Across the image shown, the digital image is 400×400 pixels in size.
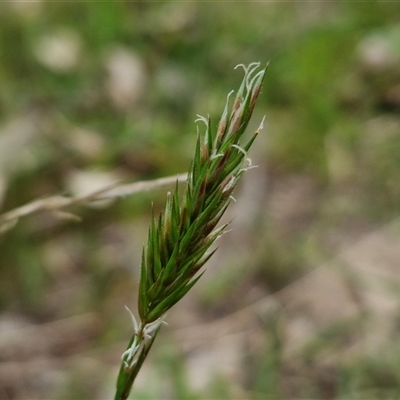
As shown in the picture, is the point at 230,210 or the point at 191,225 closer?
the point at 191,225

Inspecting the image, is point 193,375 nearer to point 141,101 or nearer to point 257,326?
point 257,326

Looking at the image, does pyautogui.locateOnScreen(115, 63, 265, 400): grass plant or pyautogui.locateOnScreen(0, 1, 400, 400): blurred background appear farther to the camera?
pyautogui.locateOnScreen(0, 1, 400, 400): blurred background

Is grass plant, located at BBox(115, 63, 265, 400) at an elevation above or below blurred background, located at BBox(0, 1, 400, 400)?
below

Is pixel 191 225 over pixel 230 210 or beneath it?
beneath

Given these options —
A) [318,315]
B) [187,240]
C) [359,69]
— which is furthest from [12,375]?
[359,69]

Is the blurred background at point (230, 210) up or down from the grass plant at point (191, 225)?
up
